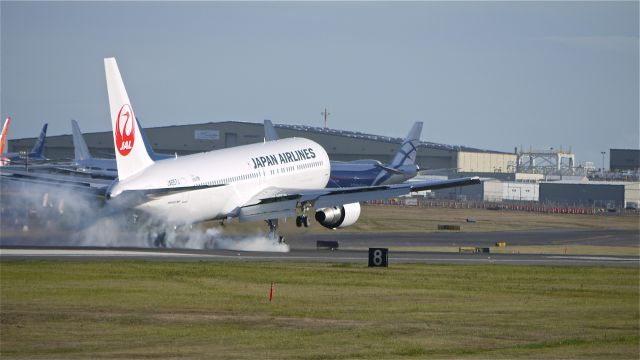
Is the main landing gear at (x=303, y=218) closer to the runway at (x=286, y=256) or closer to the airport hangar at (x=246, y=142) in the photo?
the runway at (x=286, y=256)

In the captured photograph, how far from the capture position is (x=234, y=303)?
37.6 metres

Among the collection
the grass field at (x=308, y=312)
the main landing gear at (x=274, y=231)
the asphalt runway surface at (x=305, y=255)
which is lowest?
the grass field at (x=308, y=312)

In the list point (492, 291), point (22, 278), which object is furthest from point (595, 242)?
point (22, 278)

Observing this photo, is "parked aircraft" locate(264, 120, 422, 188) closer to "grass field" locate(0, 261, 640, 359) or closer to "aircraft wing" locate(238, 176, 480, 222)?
"aircraft wing" locate(238, 176, 480, 222)

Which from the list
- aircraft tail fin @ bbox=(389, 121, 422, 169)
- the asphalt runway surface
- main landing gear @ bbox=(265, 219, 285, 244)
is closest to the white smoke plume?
the asphalt runway surface

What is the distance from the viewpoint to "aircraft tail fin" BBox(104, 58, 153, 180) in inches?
2149

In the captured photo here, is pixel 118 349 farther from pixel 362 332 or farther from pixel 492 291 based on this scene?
pixel 492 291

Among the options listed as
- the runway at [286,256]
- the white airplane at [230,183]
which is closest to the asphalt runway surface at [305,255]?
the runway at [286,256]

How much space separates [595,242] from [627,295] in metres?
47.8

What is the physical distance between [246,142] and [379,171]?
113 ft

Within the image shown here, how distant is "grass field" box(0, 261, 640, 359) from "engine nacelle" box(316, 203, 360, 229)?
15.5 m

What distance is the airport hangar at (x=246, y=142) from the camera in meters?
159

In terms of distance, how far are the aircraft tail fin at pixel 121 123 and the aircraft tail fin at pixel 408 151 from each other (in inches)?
3163

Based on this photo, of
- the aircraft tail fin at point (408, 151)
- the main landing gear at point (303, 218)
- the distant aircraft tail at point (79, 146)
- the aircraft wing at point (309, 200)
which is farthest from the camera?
the aircraft tail fin at point (408, 151)
